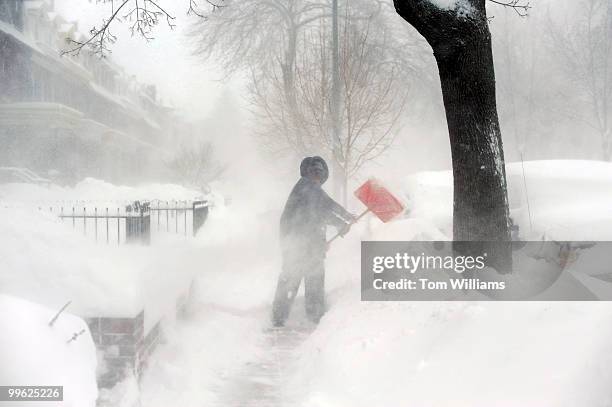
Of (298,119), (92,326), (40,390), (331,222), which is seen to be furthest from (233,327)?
(298,119)

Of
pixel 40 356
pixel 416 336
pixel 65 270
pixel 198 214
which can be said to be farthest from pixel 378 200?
pixel 40 356

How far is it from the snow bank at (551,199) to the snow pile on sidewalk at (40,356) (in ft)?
10.6

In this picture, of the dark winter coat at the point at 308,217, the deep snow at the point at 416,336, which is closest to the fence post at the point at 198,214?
the deep snow at the point at 416,336

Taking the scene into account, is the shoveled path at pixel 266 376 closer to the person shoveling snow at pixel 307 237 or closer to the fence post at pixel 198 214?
the person shoveling snow at pixel 307 237

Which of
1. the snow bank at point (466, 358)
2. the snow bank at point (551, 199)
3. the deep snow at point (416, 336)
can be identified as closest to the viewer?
the snow bank at point (466, 358)

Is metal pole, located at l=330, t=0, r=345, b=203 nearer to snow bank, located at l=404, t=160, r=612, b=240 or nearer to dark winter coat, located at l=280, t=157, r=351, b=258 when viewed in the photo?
snow bank, located at l=404, t=160, r=612, b=240

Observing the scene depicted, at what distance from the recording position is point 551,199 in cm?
484

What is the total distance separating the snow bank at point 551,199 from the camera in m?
3.82

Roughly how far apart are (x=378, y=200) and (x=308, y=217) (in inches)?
29.5


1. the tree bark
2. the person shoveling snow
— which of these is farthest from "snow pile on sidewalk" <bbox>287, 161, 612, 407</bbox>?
the tree bark

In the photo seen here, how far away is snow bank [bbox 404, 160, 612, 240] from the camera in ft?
12.5

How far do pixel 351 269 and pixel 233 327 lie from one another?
1650mm

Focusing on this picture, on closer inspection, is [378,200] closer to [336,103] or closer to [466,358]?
[336,103]

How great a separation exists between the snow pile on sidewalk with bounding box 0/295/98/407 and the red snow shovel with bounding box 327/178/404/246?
A: 313cm
